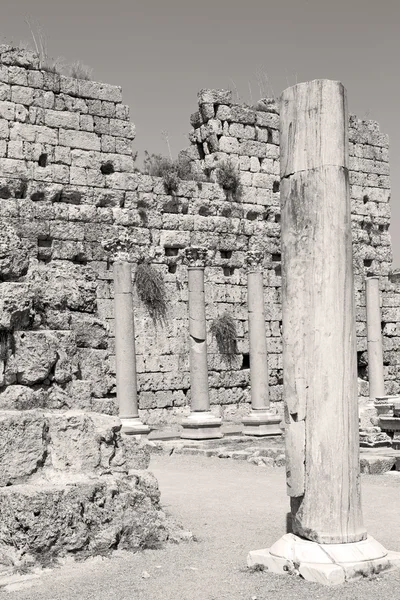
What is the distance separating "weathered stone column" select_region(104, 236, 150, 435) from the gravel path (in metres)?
4.64

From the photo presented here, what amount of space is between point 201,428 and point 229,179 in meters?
6.06

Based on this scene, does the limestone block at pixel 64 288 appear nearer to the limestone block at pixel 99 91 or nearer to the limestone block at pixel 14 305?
the limestone block at pixel 14 305

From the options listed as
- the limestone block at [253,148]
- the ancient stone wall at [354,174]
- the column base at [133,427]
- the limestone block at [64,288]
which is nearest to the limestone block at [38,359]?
the limestone block at [64,288]

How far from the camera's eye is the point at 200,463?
12.6 metres

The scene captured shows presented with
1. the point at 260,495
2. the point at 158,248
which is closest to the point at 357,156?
the point at 158,248

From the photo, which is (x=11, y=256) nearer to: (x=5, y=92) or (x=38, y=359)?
(x=38, y=359)

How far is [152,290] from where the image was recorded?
656 inches

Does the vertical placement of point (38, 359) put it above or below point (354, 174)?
below

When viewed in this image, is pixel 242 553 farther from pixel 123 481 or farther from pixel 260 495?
pixel 260 495

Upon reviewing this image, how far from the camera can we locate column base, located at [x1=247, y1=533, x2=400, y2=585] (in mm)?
5293

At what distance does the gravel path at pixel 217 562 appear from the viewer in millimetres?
5145

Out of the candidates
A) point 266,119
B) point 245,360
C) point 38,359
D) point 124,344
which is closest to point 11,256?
point 38,359

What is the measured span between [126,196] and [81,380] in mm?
10080

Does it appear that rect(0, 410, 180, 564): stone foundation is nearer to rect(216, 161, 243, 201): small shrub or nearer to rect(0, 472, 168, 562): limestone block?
rect(0, 472, 168, 562): limestone block
